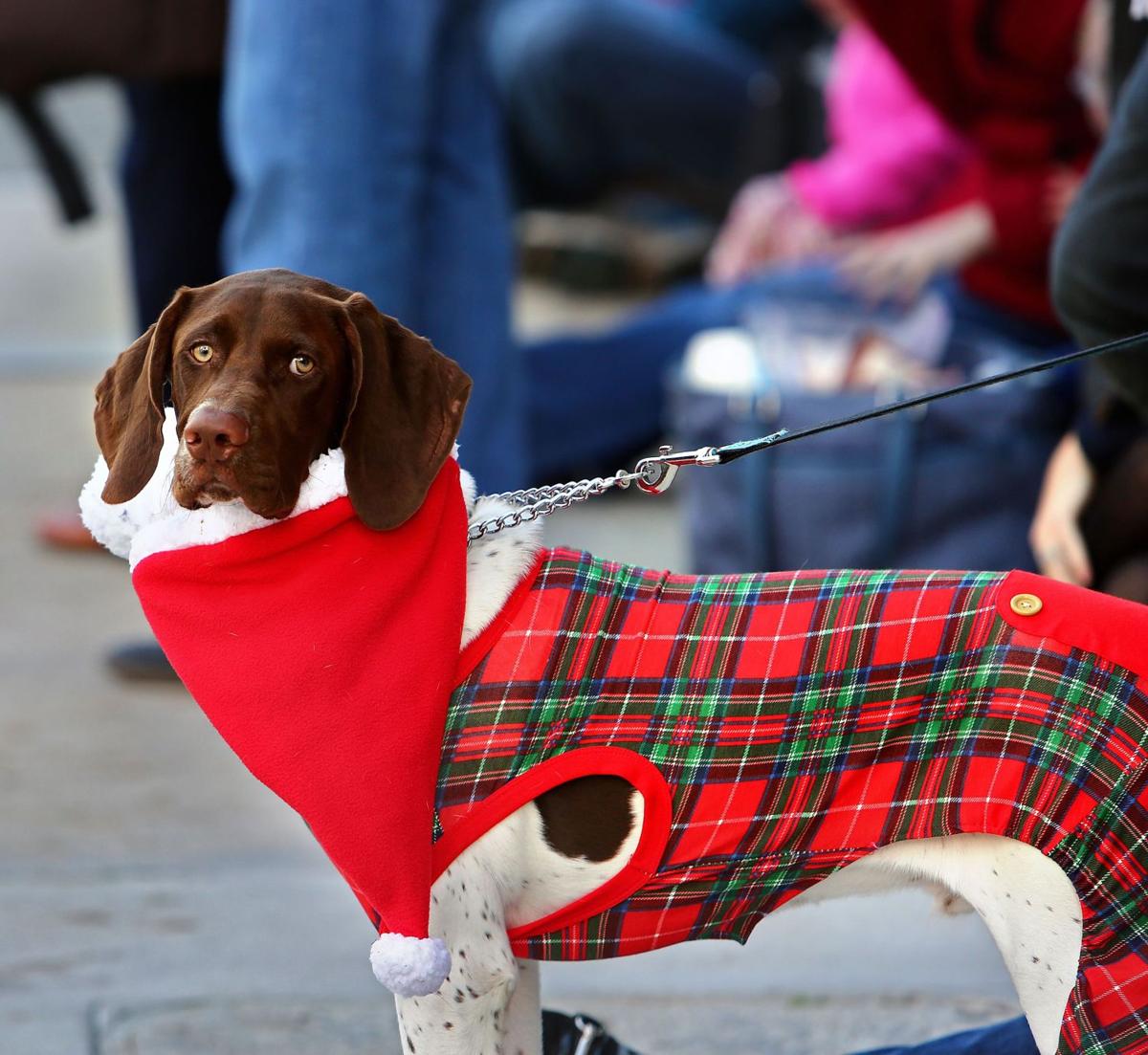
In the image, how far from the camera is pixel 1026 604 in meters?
1.95

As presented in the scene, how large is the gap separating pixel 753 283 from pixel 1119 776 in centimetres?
342

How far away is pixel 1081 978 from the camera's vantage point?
197 centimetres

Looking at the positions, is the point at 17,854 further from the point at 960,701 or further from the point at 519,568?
the point at 960,701

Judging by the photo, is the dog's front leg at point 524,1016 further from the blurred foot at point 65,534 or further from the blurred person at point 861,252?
the blurred foot at point 65,534

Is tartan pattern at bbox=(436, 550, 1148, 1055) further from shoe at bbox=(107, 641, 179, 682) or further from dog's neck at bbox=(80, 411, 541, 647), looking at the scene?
shoe at bbox=(107, 641, 179, 682)

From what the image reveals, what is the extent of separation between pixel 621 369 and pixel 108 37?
185 centimetres

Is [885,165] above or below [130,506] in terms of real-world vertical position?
below

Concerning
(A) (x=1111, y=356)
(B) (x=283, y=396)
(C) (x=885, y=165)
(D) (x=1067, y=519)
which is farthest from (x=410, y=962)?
(C) (x=885, y=165)

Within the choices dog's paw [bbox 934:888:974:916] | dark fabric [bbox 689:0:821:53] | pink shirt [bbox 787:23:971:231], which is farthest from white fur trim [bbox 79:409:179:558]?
dark fabric [bbox 689:0:821:53]

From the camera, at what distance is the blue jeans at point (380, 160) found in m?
3.69

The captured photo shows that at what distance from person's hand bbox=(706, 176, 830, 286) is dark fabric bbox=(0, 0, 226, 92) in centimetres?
187

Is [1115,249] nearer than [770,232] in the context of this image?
Yes

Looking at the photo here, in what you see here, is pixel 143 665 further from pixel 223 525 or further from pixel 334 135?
pixel 223 525

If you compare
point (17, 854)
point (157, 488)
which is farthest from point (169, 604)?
point (17, 854)
